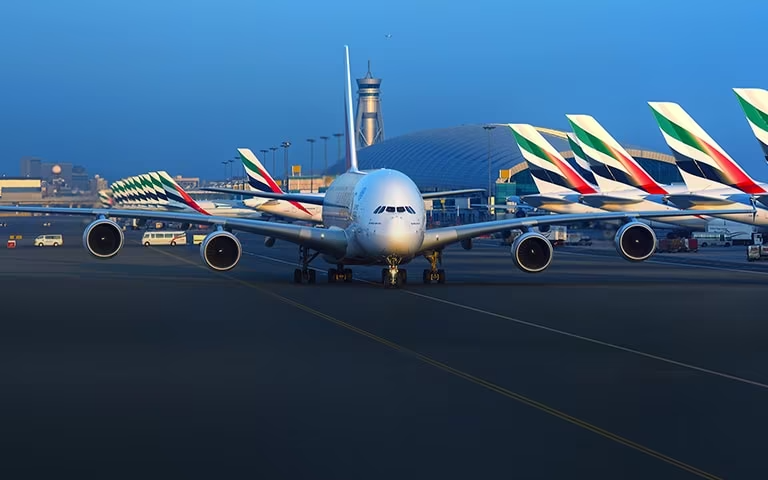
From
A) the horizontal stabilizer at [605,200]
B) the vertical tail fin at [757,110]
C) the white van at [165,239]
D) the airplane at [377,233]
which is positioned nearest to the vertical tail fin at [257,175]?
the white van at [165,239]

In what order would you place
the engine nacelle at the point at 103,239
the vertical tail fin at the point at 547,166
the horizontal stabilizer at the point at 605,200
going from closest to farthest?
the engine nacelle at the point at 103,239 < the horizontal stabilizer at the point at 605,200 < the vertical tail fin at the point at 547,166

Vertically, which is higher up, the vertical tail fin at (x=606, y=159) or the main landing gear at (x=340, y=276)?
the vertical tail fin at (x=606, y=159)

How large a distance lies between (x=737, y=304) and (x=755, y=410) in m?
19.1

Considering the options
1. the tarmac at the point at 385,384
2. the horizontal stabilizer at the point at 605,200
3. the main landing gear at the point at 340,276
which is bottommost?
the tarmac at the point at 385,384

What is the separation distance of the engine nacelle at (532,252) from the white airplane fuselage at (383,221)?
13.4 ft

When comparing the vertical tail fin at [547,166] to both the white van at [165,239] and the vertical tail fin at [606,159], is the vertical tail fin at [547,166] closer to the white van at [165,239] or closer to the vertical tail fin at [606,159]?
the vertical tail fin at [606,159]

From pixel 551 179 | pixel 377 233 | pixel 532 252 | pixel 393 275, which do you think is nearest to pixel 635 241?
pixel 532 252

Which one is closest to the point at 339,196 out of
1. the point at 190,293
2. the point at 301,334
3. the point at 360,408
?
the point at 190,293

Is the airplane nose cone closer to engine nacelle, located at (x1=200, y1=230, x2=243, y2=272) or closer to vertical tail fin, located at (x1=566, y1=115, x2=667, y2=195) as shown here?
engine nacelle, located at (x1=200, y1=230, x2=243, y2=272)

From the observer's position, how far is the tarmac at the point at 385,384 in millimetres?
13133

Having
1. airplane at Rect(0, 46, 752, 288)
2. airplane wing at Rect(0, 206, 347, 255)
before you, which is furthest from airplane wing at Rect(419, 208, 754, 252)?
airplane wing at Rect(0, 206, 347, 255)

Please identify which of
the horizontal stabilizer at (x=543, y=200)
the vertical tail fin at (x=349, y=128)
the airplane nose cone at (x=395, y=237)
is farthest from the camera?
the horizontal stabilizer at (x=543, y=200)

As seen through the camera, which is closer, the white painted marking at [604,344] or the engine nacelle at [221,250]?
the white painted marking at [604,344]

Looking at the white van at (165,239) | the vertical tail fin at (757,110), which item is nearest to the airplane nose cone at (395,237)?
the vertical tail fin at (757,110)
